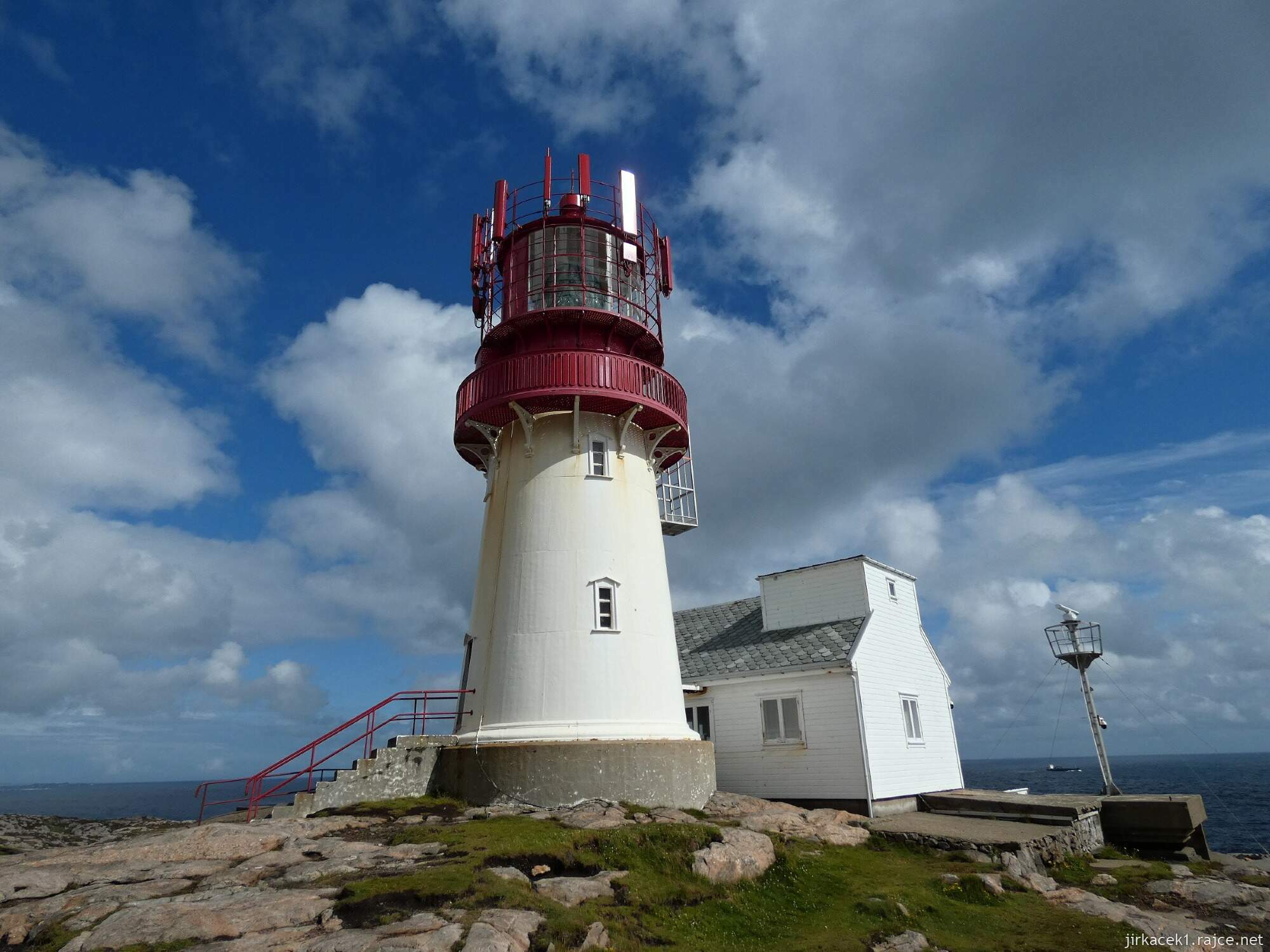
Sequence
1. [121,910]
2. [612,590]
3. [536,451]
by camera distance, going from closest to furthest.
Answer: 1. [121,910]
2. [612,590]
3. [536,451]

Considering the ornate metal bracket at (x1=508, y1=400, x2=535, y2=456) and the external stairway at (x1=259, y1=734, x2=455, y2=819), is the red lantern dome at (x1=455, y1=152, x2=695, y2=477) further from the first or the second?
the external stairway at (x1=259, y1=734, x2=455, y2=819)

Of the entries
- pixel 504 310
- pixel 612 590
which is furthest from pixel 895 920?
pixel 504 310

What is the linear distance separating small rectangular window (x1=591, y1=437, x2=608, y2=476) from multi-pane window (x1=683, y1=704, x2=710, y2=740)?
8.70 meters

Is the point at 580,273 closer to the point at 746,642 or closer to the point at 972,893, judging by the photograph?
the point at 746,642

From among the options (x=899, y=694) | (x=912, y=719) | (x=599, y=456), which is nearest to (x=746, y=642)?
(x=899, y=694)

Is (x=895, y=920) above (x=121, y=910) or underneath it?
underneath

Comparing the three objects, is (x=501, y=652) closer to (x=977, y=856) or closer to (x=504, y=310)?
(x=504, y=310)

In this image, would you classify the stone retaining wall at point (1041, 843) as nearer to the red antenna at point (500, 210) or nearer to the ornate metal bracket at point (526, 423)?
the ornate metal bracket at point (526, 423)

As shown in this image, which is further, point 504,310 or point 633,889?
point 504,310

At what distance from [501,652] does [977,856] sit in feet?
34.7

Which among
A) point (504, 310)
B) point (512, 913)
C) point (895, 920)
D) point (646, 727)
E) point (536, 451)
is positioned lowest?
point (895, 920)

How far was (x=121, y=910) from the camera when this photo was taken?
8.80 meters

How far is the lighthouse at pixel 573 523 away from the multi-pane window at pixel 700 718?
4252 millimetres

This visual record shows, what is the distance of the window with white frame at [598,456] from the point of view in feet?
64.4
